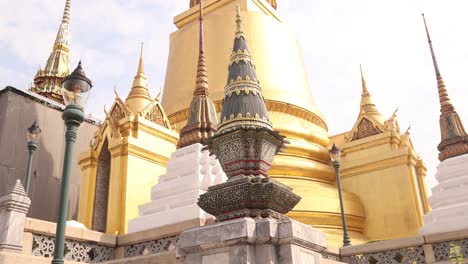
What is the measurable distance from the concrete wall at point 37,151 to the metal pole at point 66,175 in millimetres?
8332

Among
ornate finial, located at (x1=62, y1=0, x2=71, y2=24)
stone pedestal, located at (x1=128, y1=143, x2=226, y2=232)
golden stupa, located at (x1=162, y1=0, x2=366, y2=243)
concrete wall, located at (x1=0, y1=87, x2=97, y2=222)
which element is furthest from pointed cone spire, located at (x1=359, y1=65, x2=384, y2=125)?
ornate finial, located at (x1=62, y1=0, x2=71, y2=24)

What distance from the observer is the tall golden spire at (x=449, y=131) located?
936cm

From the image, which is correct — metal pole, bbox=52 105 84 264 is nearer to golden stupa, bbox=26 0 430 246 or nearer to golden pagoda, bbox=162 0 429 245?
golden stupa, bbox=26 0 430 246

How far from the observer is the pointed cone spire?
1424cm

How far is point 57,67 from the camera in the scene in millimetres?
22281

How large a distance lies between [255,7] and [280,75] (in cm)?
330

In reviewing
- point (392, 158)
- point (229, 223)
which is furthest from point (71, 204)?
point (229, 223)

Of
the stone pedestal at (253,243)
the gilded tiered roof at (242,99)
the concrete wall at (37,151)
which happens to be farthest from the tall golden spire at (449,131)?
the concrete wall at (37,151)

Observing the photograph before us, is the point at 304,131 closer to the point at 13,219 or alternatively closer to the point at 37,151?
the point at 37,151

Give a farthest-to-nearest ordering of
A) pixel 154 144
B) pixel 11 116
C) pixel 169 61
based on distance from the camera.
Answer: pixel 169 61 < pixel 11 116 < pixel 154 144

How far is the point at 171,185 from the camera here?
8438mm

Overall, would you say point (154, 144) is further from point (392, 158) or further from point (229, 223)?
point (229, 223)

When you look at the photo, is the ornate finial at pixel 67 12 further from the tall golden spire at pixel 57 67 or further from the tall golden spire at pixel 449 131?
the tall golden spire at pixel 449 131

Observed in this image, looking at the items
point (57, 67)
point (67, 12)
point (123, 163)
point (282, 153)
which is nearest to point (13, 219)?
point (123, 163)
